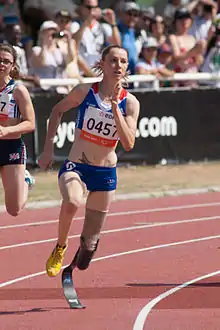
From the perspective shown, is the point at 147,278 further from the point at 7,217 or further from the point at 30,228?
the point at 7,217

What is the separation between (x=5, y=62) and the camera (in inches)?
359

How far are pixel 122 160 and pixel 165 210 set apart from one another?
425 centimetres

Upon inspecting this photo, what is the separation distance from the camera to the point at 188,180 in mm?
16938

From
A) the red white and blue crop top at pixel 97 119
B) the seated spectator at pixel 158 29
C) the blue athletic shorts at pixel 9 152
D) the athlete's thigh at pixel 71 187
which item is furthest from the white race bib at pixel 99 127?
the seated spectator at pixel 158 29

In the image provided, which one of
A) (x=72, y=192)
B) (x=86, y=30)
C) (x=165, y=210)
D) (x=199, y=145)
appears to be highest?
(x=72, y=192)

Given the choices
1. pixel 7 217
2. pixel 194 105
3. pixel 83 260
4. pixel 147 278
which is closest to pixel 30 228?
pixel 7 217

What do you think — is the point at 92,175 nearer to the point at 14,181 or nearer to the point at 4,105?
the point at 4,105

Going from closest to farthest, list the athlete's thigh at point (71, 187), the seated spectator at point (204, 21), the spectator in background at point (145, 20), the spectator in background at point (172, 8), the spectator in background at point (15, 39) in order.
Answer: the athlete's thigh at point (71, 187) → the spectator in background at point (15, 39) → the spectator in background at point (145, 20) → the seated spectator at point (204, 21) → the spectator in background at point (172, 8)

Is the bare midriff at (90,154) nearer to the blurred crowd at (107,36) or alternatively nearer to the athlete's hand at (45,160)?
the athlete's hand at (45,160)

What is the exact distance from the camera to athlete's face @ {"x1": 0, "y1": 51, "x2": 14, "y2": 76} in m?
9.09

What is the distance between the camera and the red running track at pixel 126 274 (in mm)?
→ 7305

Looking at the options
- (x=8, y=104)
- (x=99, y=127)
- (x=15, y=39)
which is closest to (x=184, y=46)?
(x=15, y=39)

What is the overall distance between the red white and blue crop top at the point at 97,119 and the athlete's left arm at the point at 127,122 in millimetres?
48

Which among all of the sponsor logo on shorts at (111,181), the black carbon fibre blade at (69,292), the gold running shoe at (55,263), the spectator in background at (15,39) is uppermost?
the sponsor logo on shorts at (111,181)
